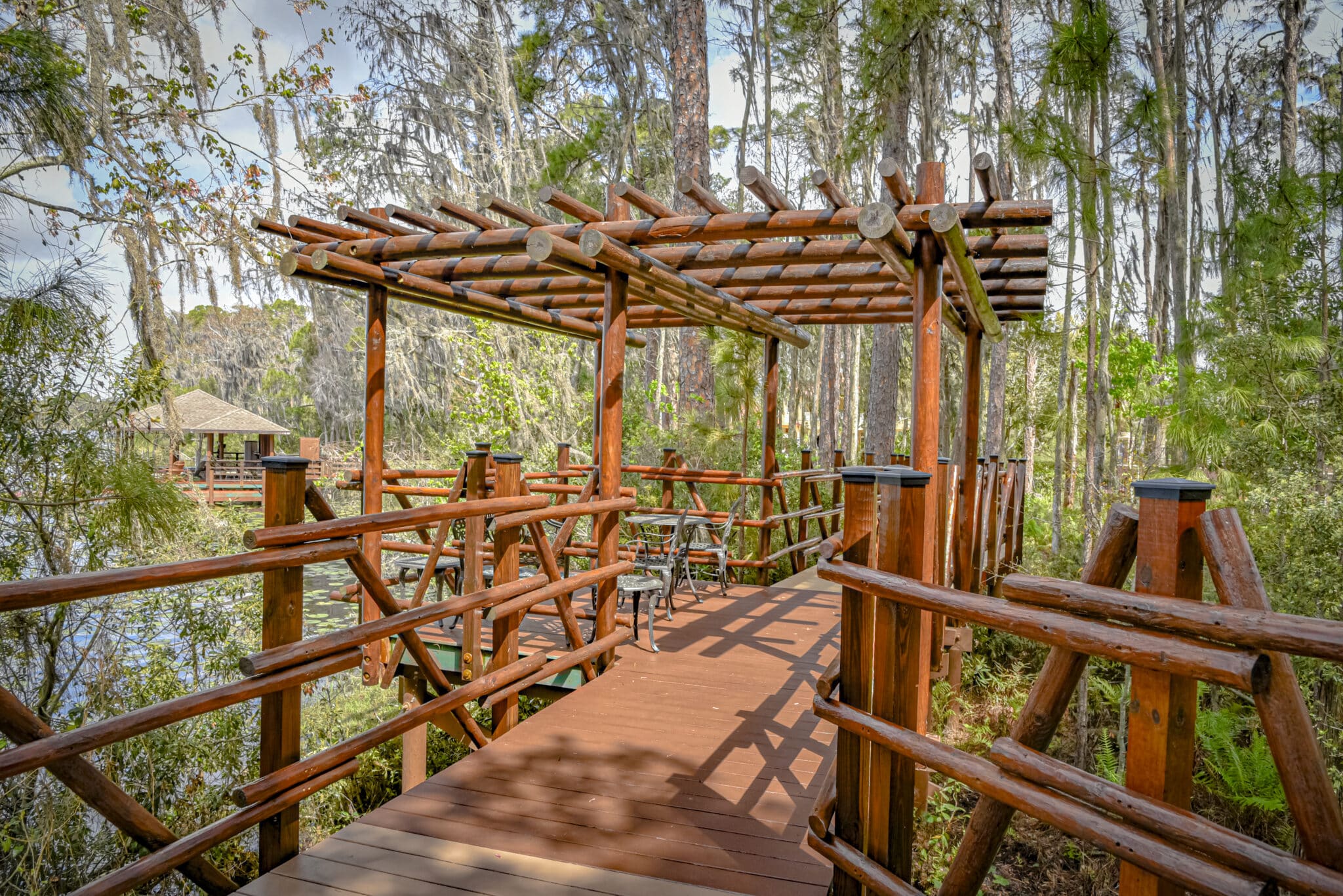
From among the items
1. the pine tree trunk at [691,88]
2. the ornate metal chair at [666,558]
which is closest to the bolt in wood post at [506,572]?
the ornate metal chair at [666,558]

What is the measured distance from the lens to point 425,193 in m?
14.0

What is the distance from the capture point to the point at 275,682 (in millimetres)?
2465

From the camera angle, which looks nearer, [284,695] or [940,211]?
[284,695]

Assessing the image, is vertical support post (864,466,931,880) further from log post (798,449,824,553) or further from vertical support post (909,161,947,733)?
log post (798,449,824,553)

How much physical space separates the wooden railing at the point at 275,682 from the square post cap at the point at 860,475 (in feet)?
5.75

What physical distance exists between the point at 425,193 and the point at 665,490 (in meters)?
9.17

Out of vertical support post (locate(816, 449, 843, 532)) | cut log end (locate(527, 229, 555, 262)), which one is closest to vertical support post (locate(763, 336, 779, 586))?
vertical support post (locate(816, 449, 843, 532))

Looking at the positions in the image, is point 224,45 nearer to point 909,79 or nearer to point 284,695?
point 284,695

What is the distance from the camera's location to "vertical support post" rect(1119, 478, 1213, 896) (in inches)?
61.2

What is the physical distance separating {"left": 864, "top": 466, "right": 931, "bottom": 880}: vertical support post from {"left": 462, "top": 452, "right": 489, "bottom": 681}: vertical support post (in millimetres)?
2510

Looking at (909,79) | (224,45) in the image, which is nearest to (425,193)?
(224,45)

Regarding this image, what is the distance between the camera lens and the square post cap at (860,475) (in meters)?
2.24

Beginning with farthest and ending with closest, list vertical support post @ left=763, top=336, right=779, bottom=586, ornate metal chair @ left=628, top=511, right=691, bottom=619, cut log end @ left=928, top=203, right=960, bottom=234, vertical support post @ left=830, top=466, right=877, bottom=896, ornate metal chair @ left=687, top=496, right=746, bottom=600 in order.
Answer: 1. vertical support post @ left=763, top=336, right=779, bottom=586
2. ornate metal chair @ left=687, top=496, right=746, bottom=600
3. ornate metal chair @ left=628, top=511, right=691, bottom=619
4. cut log end @ left=928, top=203, right=960, bottom=234
5. vertical support post @ left=830, top=466, right=877, bottom=896

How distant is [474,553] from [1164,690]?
3362 mm
